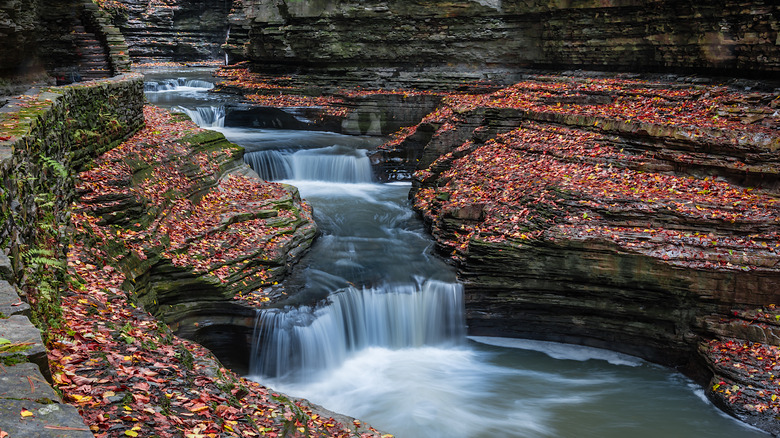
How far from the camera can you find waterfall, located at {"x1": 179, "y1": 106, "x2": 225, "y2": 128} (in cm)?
2186

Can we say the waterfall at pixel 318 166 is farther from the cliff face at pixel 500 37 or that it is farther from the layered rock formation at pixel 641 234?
the cliff face at pixel 500 37

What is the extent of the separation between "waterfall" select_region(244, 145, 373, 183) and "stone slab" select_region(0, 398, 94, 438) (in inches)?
614

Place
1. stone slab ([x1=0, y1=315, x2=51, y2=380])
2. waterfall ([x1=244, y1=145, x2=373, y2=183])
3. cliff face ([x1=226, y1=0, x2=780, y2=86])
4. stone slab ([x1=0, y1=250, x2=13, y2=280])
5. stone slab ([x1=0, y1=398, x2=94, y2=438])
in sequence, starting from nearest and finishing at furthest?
stone slab ([x1=0, y1=398, x2=94, y2=438])
stone slab ([x1=0, y1=315, x2=51, y2=380])
stone slab ([x1=0, y1=250, x2=13, y2=280])
cliff face ([x1=226, y1=0, x2=780, y2=86])
waterfall ([x1=244, y1=145, x2=373, y2=183])

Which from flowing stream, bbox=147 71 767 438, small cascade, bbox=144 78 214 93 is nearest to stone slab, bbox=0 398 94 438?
flowing stream, bbox=147 71 767 438

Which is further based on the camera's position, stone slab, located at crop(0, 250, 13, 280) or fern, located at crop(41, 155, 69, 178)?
fern, located at crop(41, 155, 69, 178)

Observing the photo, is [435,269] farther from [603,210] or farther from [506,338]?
[603,210]

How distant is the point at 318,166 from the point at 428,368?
9.79 meters

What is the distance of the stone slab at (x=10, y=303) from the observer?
3.69 metres

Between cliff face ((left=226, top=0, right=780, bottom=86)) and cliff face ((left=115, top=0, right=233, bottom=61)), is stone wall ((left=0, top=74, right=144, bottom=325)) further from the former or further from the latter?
cliff face ((left=115, top=0, right=233, bottom=61))

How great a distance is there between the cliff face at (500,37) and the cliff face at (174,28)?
1418 centimetres

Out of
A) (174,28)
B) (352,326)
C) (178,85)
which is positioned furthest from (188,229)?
(174,28)

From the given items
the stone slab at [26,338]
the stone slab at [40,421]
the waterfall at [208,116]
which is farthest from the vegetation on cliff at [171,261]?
the waterfall at [208,116]

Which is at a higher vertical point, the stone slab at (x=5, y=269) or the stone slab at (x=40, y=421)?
the stone slab at (x=5, y=269)

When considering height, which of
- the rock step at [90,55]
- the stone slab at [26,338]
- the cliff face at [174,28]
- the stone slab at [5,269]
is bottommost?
the stone slab at [26,338]
